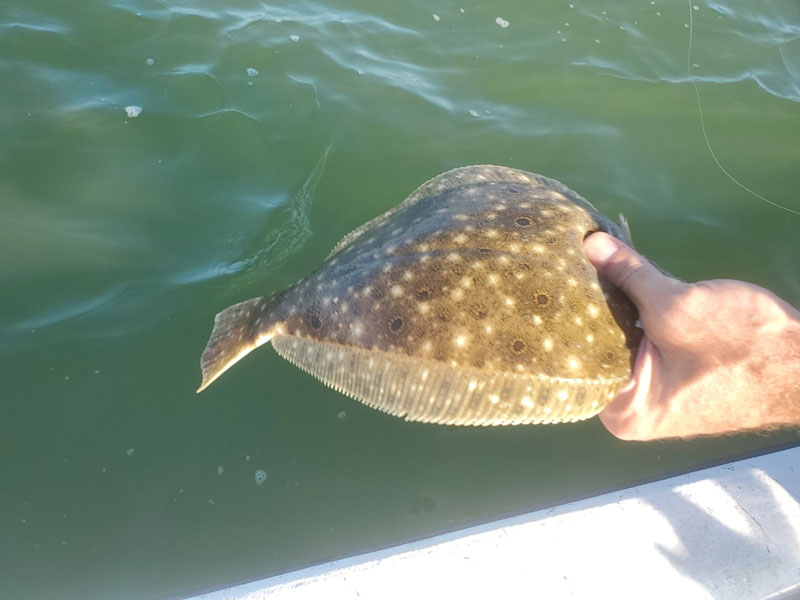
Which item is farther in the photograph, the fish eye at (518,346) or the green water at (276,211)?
the green water at (276,211)

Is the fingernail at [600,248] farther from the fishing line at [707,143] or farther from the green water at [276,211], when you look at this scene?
the fishing line at [707,143]

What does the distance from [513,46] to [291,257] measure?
3786 millimetres

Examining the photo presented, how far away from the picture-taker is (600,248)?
2.42 metres

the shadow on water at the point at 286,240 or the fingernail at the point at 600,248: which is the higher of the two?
the fingernail at the point at 600,248

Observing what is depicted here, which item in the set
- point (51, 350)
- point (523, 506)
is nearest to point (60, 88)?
point (51, 350)

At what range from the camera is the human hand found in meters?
2.19

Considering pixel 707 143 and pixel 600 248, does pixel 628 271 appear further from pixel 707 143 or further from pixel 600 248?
pixel 707 143

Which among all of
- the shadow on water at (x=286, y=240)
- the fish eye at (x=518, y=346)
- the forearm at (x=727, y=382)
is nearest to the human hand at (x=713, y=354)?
the forearm at (x=727, y=382)

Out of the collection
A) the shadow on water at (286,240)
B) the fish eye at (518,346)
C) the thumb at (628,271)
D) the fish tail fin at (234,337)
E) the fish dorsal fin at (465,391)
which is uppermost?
the thumb at (628,271)

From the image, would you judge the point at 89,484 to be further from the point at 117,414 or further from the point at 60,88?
the point at 60,88

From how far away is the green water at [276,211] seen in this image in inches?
116

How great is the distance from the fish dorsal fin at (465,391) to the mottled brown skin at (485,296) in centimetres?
4

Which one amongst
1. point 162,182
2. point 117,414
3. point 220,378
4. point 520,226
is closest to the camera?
point 520,226

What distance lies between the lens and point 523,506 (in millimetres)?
3021
